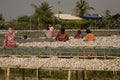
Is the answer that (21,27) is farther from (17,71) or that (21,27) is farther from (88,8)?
(88,8)

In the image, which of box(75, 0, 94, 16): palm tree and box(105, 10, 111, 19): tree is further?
box(75, 0, 94, 16): palm tree

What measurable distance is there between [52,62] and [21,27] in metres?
23.4

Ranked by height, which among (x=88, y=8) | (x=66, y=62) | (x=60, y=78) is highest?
(x=88, y=8)

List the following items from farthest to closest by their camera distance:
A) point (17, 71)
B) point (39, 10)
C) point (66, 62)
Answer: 1. point (39, 10)
2. point (17, 71)
3. point (66, 62)

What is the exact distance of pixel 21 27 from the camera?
3394 cm

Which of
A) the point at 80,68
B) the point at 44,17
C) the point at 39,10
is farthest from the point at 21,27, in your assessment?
the point at 80,68

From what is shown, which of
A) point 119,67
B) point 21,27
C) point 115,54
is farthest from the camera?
point 21,27

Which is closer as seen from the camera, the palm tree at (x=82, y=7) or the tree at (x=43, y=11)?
the tree at (x=43, y=11)

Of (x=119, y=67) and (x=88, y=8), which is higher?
(x=88, y=8)

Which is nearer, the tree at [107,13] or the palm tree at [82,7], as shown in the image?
the tree at [107,13]

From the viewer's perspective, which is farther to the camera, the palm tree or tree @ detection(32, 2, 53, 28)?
the palm tree

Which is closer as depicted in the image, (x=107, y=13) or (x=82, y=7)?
(x=107, y=13)

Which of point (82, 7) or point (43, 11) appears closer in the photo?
point (43, 11)

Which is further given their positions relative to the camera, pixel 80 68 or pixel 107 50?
pixel 107 50
